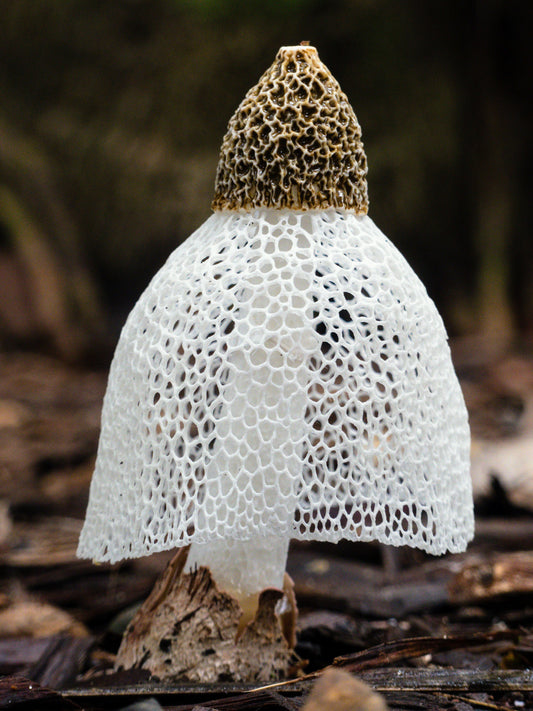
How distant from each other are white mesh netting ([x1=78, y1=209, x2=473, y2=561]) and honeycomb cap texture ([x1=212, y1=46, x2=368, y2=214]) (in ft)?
0.23

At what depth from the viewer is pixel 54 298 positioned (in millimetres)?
8953

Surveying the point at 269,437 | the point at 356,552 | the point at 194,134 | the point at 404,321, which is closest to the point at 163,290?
the point at 269,437

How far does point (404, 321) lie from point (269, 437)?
54 cm

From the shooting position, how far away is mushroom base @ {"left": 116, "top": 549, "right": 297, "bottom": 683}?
259cm

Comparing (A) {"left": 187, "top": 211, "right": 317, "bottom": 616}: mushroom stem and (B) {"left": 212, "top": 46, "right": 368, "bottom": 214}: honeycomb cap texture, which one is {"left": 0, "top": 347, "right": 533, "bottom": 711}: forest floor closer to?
(A) {"left": 187, "top": 211, "right": 317, "bottom": 616}: mushroom stem

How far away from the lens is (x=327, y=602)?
3486mm

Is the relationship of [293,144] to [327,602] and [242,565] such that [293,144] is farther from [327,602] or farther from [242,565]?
[327,602]

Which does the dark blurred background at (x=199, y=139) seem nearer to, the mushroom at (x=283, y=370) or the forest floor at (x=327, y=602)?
the forest floor at (x=327, y=602)

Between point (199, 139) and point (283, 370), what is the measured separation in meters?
6.87

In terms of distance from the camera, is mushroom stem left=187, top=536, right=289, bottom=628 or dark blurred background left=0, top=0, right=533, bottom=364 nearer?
mushroom stem left=187, top=536, right=289, bottom=628

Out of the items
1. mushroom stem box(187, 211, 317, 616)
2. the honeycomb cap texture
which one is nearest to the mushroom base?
mushroom stem box(187, 211, 317, 616)

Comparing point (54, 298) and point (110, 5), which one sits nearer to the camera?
point (110, 5)

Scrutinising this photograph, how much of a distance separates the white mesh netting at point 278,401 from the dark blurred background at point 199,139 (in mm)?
6209

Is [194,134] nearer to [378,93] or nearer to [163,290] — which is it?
[378,93]
